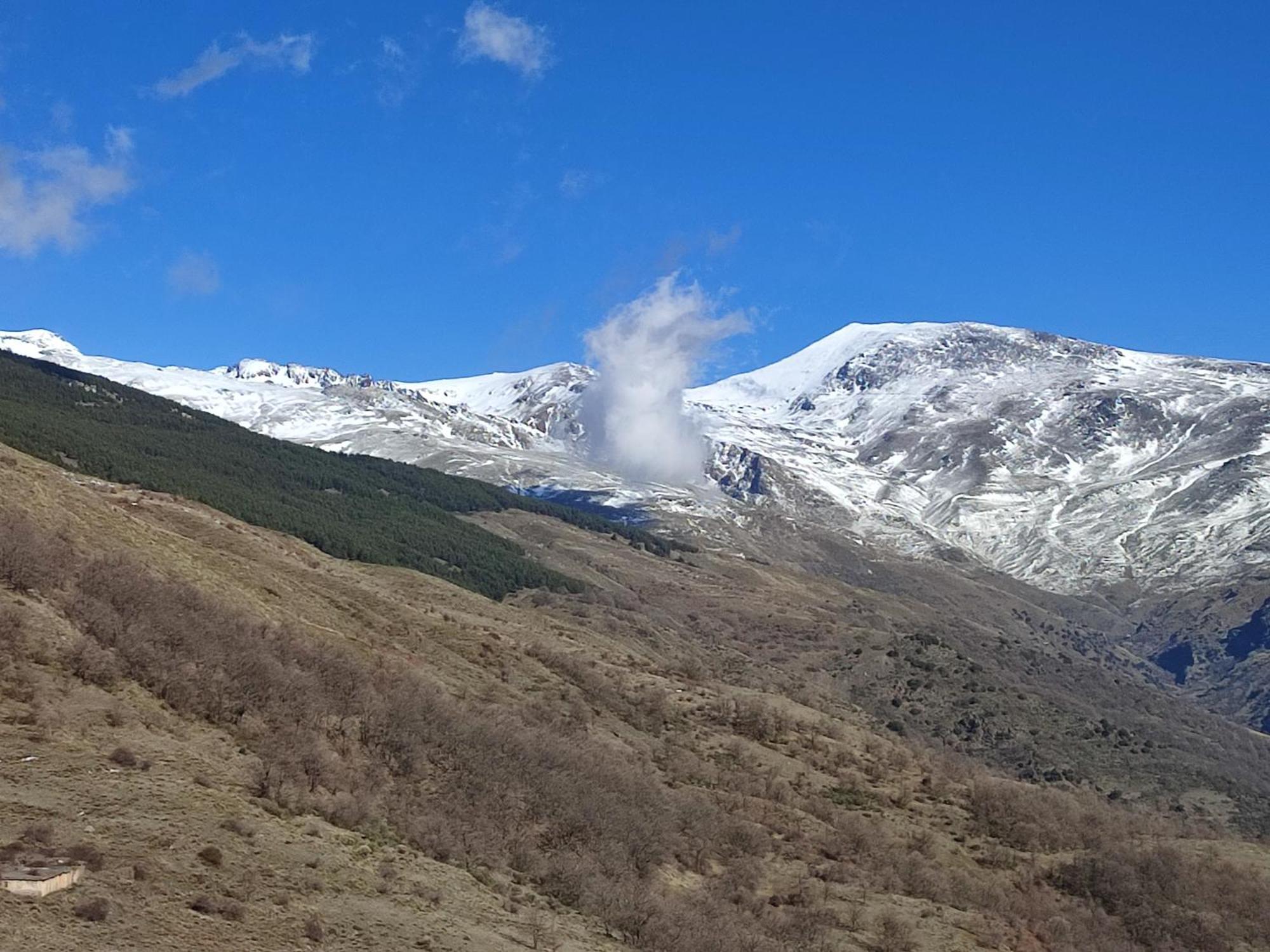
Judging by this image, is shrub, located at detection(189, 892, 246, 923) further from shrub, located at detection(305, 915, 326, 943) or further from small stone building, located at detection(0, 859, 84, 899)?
small stone building, located at detection(0, 859, 84, 899)

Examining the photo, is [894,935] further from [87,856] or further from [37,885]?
[37,885]

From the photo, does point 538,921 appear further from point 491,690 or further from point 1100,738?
point 1100,738

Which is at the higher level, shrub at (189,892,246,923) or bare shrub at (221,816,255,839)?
bare shrub at (221,816,255,839)

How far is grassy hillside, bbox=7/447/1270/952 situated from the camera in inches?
861

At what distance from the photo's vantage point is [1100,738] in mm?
156500

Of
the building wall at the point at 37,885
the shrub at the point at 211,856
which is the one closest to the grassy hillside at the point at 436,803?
the shrub at the point at 211,856

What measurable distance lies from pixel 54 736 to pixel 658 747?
32.7 m

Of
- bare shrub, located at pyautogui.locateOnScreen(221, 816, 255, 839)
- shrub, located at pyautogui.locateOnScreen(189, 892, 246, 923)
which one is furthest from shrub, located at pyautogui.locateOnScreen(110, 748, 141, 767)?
shrub, located at pyautogui.locateOnScreen(189, 892, 246, 923)

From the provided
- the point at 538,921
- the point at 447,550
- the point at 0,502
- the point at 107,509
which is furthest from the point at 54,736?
the point at 447,550

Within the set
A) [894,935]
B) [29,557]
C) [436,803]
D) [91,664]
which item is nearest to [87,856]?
[91,664]

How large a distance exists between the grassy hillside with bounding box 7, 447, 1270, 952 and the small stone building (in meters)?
0.33

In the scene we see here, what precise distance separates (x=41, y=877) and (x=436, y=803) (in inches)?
543

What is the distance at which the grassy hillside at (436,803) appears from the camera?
21.9m

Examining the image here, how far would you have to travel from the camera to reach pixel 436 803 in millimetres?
31109
